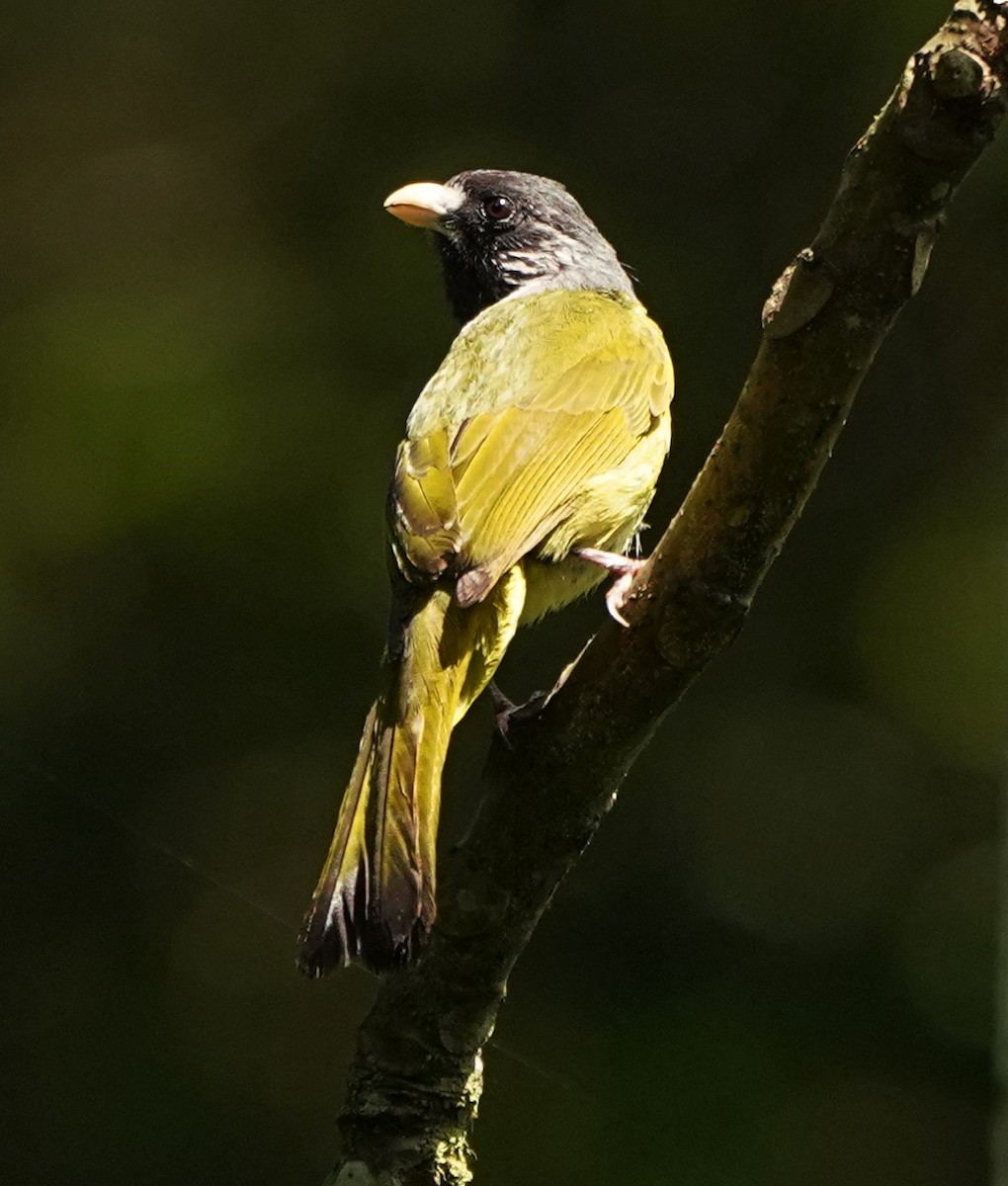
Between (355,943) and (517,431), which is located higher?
(517,431)

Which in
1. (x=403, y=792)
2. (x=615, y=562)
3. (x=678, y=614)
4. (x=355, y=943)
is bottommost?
(x=355, y=943)

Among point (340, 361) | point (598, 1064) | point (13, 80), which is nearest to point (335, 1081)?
point (598, 1064)

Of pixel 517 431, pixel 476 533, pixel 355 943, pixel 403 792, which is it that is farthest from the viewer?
pixel 517 431

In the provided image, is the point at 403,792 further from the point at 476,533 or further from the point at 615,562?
the point at 615,562

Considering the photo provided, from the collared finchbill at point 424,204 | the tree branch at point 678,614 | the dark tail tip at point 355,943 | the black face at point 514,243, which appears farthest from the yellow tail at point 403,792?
the collared finchbill at point 424,204

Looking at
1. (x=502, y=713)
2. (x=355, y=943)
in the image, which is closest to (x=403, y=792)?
(x=355, y=943)

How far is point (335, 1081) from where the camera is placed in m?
5.42

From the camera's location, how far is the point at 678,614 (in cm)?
251

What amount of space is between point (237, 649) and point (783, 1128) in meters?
2.08

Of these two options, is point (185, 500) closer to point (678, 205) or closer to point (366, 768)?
point (678, 205)

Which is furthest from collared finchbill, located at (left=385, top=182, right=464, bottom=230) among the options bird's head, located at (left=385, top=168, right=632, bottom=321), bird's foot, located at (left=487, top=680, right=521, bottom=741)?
bird's foot, located at (left=487, top=680, right=521, bottom=741)

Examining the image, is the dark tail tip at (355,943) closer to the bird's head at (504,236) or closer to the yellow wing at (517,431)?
the yellow wing at (517,431)

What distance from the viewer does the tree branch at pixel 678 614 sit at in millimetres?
2131

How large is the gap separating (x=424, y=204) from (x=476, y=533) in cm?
176
